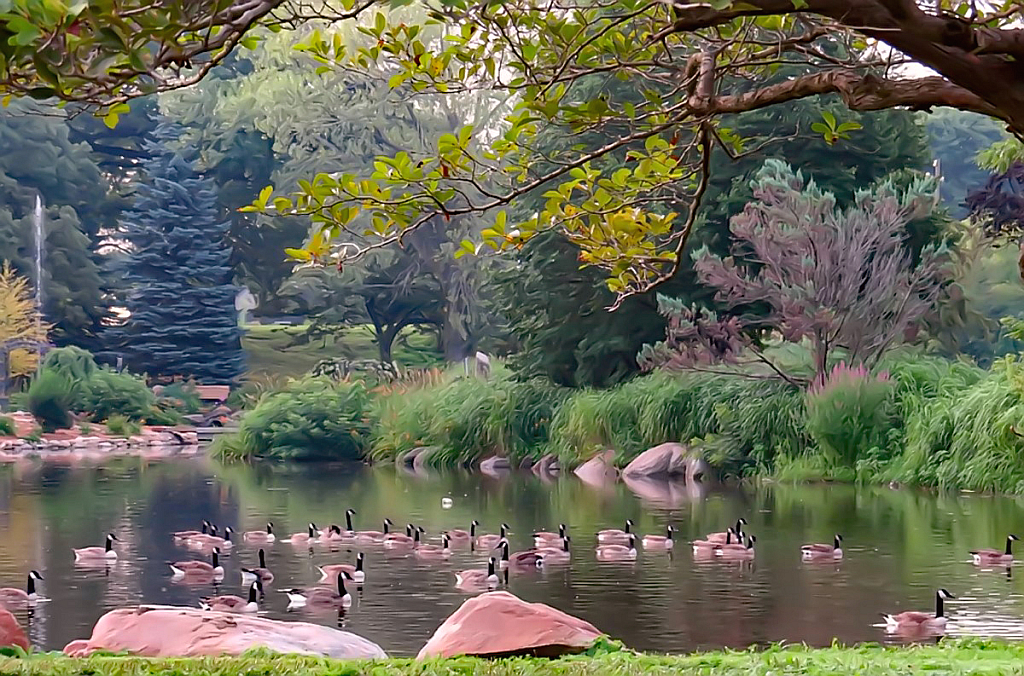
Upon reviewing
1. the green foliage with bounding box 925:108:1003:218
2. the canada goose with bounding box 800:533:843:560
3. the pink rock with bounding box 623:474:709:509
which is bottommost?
the canada goose with bounding box 800:533:843:560

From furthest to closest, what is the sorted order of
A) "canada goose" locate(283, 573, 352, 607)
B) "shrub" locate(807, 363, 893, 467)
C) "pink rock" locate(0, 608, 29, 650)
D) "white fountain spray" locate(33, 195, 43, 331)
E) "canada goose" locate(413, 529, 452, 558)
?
"white fountain spray" locate(33, 195, 43, 331), "shrub" locate(807, 363, 893, 467), "canada goose" locate(413, 529, 452, 558), "canada goose" locate(283, 573, 352, 607), "pink rock" locate(0, 608, 29, 650)

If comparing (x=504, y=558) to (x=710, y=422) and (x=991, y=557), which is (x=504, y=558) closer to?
(x=991, y=557)

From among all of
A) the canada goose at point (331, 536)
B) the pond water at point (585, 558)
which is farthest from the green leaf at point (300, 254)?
the canada goose at point (331, 536)

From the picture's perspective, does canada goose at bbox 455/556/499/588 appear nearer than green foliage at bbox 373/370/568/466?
Yes

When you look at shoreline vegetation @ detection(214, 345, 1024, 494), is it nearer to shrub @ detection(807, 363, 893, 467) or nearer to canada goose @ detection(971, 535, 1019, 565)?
shrub @ detection(807, 363, 893, 467)

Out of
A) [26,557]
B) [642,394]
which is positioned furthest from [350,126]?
[26,557]

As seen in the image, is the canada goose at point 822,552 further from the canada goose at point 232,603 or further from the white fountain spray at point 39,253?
the white fountain spray at point 39,253

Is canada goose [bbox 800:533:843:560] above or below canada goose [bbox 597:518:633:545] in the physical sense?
below

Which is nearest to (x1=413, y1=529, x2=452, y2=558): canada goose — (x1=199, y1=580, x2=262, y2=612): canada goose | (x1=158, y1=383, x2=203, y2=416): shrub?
(x1=199, y1=580, x2=262, y2=612): canada goose

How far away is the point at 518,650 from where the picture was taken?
21.9 ft

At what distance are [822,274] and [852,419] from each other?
216 cm

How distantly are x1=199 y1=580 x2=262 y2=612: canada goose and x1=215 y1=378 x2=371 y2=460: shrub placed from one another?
16.6 m

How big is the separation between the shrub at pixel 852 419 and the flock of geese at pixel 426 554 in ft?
16.4

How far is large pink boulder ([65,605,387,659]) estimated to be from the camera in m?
6.76
